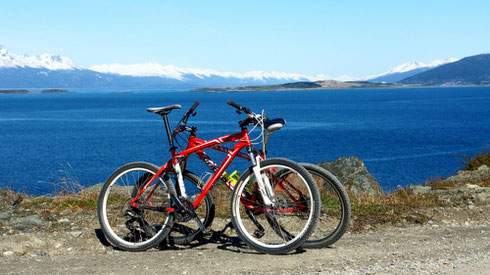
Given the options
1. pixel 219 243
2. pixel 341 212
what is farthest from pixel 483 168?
pixel 219 243

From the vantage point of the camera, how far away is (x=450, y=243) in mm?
6711

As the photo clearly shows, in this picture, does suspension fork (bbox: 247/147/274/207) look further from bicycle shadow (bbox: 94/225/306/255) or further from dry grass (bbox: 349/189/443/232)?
dry grass (bbox: 349/189/443/232)

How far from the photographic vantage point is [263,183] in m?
6.30

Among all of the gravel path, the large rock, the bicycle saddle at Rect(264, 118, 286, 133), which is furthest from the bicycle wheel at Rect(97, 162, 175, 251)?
the large rock

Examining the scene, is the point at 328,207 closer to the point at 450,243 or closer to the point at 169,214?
the point at 450,243

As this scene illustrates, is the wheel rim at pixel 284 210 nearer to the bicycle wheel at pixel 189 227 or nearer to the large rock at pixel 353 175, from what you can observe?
the bicycle wheel at pixel 189 227

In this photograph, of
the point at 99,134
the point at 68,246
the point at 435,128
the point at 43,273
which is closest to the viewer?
the point at 43,273

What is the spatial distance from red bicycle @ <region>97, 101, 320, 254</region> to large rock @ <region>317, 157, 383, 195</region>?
29.2ft

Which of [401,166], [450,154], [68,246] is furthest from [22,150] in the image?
[68,246]

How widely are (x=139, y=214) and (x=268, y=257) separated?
2098 millimetres

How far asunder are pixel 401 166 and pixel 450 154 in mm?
10785

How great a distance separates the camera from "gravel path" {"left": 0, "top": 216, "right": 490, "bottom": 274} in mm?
5555

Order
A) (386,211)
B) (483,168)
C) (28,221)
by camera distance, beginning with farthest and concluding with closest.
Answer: (483,168) < (386,211) < (28,221)

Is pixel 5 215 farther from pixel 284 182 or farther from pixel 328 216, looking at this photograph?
pixel 328 216
